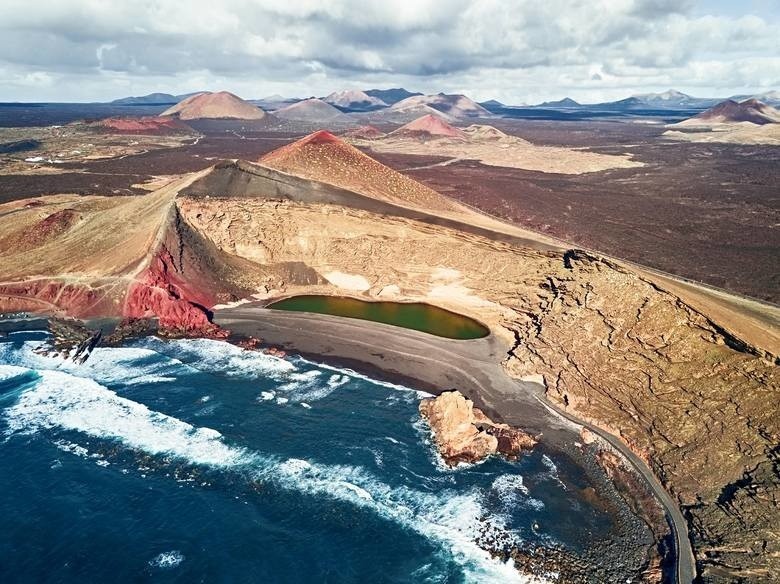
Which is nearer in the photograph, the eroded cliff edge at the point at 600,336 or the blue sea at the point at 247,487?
the blue sea at the point at 247,487

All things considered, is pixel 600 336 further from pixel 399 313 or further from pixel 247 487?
pixel 247 487

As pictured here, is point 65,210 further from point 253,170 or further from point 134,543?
point 134,543

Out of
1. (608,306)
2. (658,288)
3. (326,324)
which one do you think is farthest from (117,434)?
(658,288)

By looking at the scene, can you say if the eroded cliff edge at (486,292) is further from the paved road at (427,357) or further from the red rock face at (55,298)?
the paved road at (427,357)

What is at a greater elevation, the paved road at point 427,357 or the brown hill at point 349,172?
the brown hill at point 349,172

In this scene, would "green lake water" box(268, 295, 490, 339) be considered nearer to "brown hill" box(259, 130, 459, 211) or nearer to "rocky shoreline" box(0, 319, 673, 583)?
"rocky shoreline" box(0, 319, 673, 583)

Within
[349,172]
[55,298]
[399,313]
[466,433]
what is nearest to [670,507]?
[466,433]

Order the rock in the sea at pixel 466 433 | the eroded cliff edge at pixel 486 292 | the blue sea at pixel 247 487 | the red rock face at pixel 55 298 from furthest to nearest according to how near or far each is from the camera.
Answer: the red rock face at pixel 55 298, the rock in the sea at pixel 466 433, the eroded cliff edge at pixel 486 292, the blue sea at pixel 247 487

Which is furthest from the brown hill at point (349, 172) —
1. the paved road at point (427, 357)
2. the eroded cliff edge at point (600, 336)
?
the paved road at point (427, 357)

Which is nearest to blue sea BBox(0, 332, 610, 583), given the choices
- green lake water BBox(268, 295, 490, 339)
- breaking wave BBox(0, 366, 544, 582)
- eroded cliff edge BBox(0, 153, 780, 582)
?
breaking wave BBox(0, 366, 544, 582)
